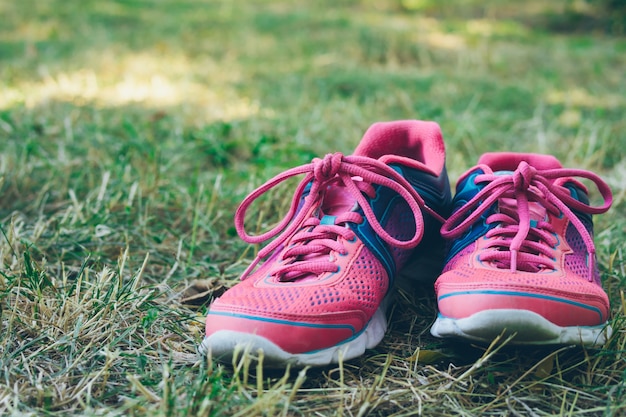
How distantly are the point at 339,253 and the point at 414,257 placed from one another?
A: 34 centimetres

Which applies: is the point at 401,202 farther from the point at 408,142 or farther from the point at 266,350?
the point at 266,350

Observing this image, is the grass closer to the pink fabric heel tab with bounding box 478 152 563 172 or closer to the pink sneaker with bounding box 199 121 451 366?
the pink sneaker with bounding box 199 121 451 366

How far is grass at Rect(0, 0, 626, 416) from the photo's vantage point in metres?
1.13

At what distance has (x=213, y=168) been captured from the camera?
257 centimetres

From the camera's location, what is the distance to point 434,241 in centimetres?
160

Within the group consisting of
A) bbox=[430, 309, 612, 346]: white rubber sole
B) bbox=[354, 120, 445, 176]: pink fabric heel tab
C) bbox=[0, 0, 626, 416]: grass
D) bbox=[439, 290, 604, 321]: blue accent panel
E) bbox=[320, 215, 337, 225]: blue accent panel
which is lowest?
bbox=[0, 0, 626, 416]: grass

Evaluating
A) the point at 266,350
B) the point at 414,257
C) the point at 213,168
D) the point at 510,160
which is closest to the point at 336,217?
the point at 414,257

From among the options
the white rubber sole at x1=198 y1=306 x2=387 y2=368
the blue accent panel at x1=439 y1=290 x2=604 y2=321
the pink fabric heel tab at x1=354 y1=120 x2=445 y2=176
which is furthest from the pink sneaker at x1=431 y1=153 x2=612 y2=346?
the white rubber sole at x1=198 y1=306 x2=387 y2=368

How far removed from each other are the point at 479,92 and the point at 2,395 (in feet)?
11.2

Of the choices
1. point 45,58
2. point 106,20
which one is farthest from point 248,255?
point 106,20

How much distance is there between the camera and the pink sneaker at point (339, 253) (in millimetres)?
1127

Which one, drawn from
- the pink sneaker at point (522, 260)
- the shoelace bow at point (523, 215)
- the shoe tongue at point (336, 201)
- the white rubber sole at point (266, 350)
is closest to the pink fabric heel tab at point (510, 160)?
the pink sneaker at point (522, 260)

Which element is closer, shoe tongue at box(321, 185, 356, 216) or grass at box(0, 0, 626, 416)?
grass at box(0, 0, 626, 416)

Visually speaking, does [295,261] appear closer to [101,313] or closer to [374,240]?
[374,240]
